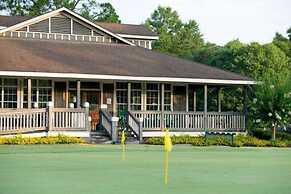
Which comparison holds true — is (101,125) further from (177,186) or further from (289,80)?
(177,186)

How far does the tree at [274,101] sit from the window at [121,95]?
19.9ft

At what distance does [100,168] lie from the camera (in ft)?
48.7

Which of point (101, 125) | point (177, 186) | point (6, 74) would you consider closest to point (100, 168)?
point (177, 186)

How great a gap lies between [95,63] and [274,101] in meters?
8.20

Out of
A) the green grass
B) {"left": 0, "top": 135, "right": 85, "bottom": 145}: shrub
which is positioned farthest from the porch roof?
the green grass

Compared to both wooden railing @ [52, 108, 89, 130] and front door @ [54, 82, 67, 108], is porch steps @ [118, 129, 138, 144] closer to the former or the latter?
wooden railing @ [52, 108, 89, 130]

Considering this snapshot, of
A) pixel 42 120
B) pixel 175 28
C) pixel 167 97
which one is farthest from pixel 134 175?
pixel 175 28

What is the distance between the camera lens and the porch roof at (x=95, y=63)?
1065 inches

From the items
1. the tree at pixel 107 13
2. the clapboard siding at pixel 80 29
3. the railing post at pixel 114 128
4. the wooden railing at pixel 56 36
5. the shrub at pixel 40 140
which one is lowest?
the shrub at pixel 40 140

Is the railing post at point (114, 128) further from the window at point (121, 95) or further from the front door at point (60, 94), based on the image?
the window at point (121, 95)

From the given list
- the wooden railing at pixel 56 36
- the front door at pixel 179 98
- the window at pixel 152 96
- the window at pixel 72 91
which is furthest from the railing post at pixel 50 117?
the front door at pixel 179 98

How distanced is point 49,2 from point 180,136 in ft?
107

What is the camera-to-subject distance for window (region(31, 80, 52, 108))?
2919 centimetres

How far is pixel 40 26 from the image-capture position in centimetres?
3228
